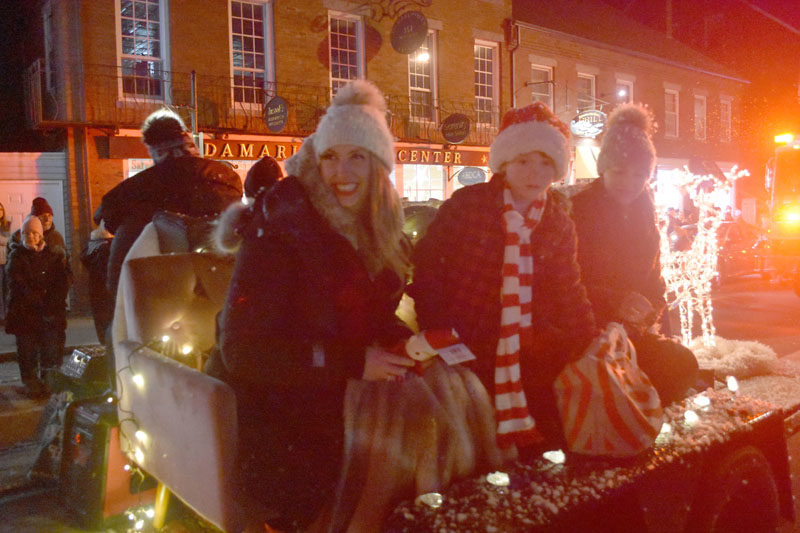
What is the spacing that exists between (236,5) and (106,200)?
38.2 feet

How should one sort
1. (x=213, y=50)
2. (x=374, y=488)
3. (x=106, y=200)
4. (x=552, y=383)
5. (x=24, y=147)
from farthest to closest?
(x=24, y=147), (x=213, y=50), (x=106, y=200), (x=552, y=383), (x=374, y=488)

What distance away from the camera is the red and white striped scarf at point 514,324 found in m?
2.28

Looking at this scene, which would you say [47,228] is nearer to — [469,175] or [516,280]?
[516,280]

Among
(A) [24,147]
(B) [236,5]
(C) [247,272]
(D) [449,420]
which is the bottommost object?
(D) [449,420]

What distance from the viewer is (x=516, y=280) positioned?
242cm

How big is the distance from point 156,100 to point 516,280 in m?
12.2

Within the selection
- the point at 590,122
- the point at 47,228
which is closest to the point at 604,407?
the point at 47,228

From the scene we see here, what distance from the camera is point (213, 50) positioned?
43.6 ft

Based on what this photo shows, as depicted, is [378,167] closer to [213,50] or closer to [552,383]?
[552,383]

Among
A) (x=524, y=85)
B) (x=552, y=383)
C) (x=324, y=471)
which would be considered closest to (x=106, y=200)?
(x=324, y=471)

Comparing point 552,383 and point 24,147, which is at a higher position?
point 24,147

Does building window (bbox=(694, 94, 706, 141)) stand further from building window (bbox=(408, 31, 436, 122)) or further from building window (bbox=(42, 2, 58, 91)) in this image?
building window (bbox=(42, 2, 58, 91))

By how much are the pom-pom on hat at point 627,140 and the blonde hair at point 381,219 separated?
4.69 feet

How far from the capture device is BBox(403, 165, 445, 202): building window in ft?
55.6
